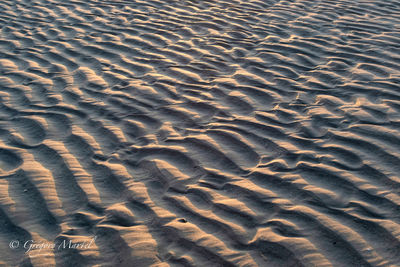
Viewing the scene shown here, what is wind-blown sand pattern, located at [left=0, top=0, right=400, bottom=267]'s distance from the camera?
7.79ft

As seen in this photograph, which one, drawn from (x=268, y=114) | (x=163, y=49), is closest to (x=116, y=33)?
(x=163, y=49)

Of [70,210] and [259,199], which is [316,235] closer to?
[259,199]

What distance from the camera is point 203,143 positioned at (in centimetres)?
324

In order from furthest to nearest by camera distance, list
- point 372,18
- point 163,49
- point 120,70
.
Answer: point 372,18 < point 163,49 < point 120,70

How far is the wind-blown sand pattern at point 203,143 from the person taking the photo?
237 cm

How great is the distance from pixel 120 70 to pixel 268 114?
5.51 feet

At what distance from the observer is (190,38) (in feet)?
17.5

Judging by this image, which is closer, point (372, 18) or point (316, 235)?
point (316, 235)

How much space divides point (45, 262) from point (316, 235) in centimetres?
137

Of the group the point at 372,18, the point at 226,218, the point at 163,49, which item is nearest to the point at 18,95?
the point at 163,49

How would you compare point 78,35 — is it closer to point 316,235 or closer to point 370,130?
point 370,130

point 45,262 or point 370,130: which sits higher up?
point 370,130

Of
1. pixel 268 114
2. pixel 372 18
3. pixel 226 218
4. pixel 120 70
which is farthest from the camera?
pixel 372 18

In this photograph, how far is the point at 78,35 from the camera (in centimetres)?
553
